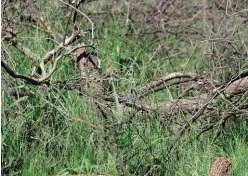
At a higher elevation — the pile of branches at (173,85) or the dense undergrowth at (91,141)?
the pile of branches at (173,85)

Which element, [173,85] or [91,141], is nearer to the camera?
[91,141]

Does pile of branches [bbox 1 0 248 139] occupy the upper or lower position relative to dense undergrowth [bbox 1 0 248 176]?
upper

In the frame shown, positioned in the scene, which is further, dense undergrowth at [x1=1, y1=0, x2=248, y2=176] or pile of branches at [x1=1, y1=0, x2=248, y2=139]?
pile of branches at [x1=1, y1=0, x2=248, y2=139]

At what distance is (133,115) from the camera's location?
3951 millimetres

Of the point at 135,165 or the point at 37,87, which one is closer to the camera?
the point at 135,165

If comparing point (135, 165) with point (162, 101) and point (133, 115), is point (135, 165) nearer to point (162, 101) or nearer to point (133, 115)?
point (133, 115)

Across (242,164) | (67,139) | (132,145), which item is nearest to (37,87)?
(67,139)

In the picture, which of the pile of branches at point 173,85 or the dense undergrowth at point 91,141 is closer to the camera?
the dense undergrowth at point 91,141

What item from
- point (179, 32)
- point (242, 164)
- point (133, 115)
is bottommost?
point (242, 164)

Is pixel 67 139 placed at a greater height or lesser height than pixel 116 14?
lesser

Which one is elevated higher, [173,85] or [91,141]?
[173,85]

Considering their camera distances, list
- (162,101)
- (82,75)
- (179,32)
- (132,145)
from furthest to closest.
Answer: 1. (179,32)
2. (162,101)
3. (82,75)
4. (132,145)

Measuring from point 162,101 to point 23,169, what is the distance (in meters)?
1.35

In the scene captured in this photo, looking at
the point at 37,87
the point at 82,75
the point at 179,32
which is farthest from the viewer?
the point at 179,32
